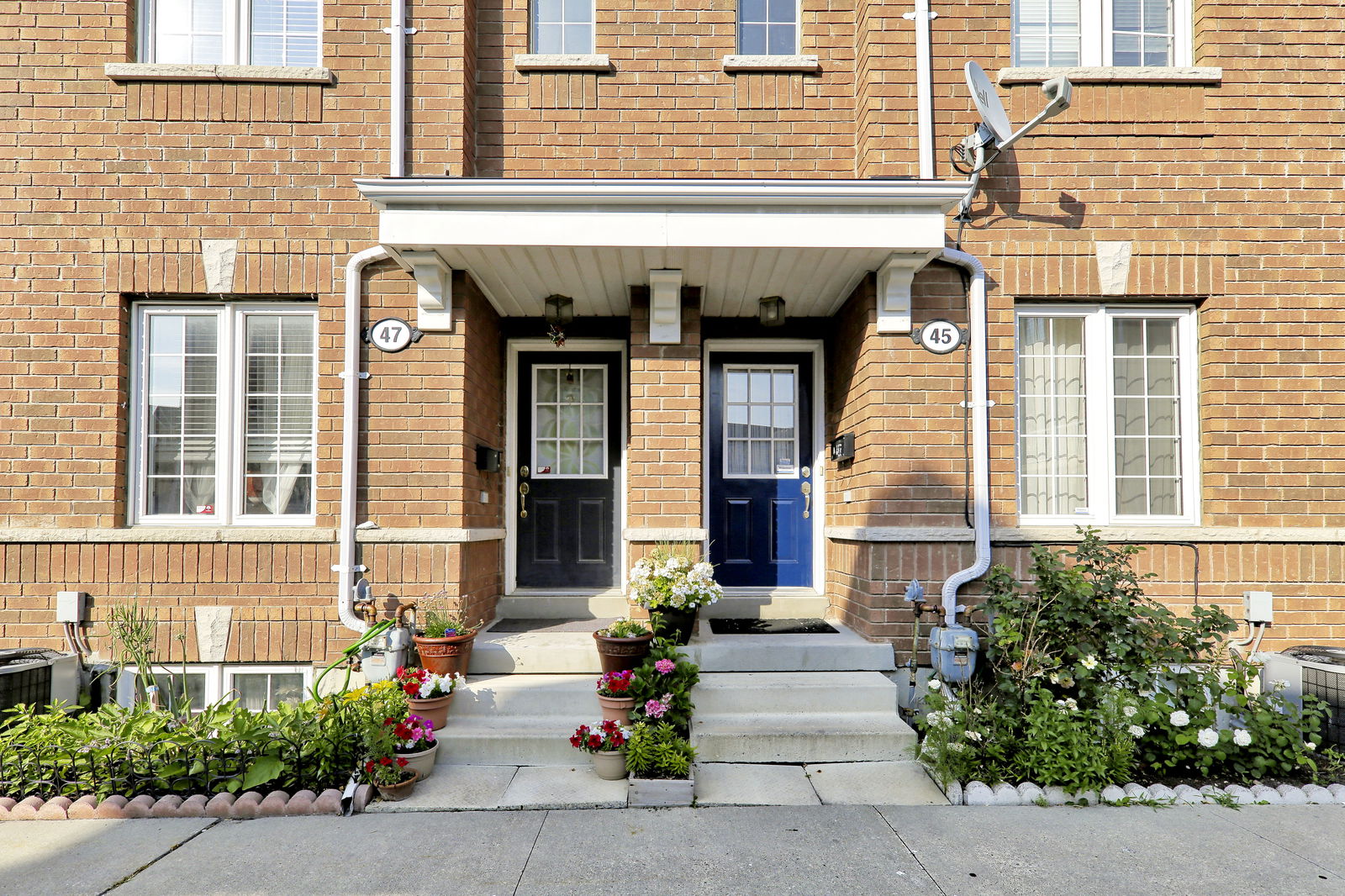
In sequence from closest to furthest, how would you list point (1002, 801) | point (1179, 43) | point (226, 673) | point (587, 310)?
point (1002, 801) → point (226, 673) → point (1179, 43) → point (587, 310)

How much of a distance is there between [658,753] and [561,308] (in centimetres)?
315

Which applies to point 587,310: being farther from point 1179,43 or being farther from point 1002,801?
point 1179,43

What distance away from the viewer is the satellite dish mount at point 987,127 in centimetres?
450

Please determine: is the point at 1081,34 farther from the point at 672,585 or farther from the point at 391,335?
the point at 391,335

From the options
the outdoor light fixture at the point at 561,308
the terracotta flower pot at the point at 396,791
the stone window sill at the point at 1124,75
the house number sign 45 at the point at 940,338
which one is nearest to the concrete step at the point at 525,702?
the terracotta flower pot at the point at 396,791

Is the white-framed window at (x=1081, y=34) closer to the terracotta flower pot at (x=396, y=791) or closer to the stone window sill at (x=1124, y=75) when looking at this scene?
the stone window sill at (x=1124, y=75)

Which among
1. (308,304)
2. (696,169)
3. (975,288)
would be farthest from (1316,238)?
(308,304)

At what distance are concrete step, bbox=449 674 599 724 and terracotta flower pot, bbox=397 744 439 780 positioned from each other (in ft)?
1.31

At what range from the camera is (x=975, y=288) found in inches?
193

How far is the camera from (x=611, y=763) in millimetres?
3875

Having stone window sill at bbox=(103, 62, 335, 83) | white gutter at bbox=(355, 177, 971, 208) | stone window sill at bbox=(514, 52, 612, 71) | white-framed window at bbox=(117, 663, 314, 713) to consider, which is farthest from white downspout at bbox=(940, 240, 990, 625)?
stone window sill at bbox=(103, 62, 335, 83)

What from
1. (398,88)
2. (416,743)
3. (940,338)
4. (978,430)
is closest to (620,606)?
(416,743)

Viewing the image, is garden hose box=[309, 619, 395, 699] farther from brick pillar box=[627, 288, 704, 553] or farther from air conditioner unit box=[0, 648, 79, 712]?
brick pillar box=[627, 288, 704, 553]

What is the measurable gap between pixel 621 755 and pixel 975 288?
363cm
